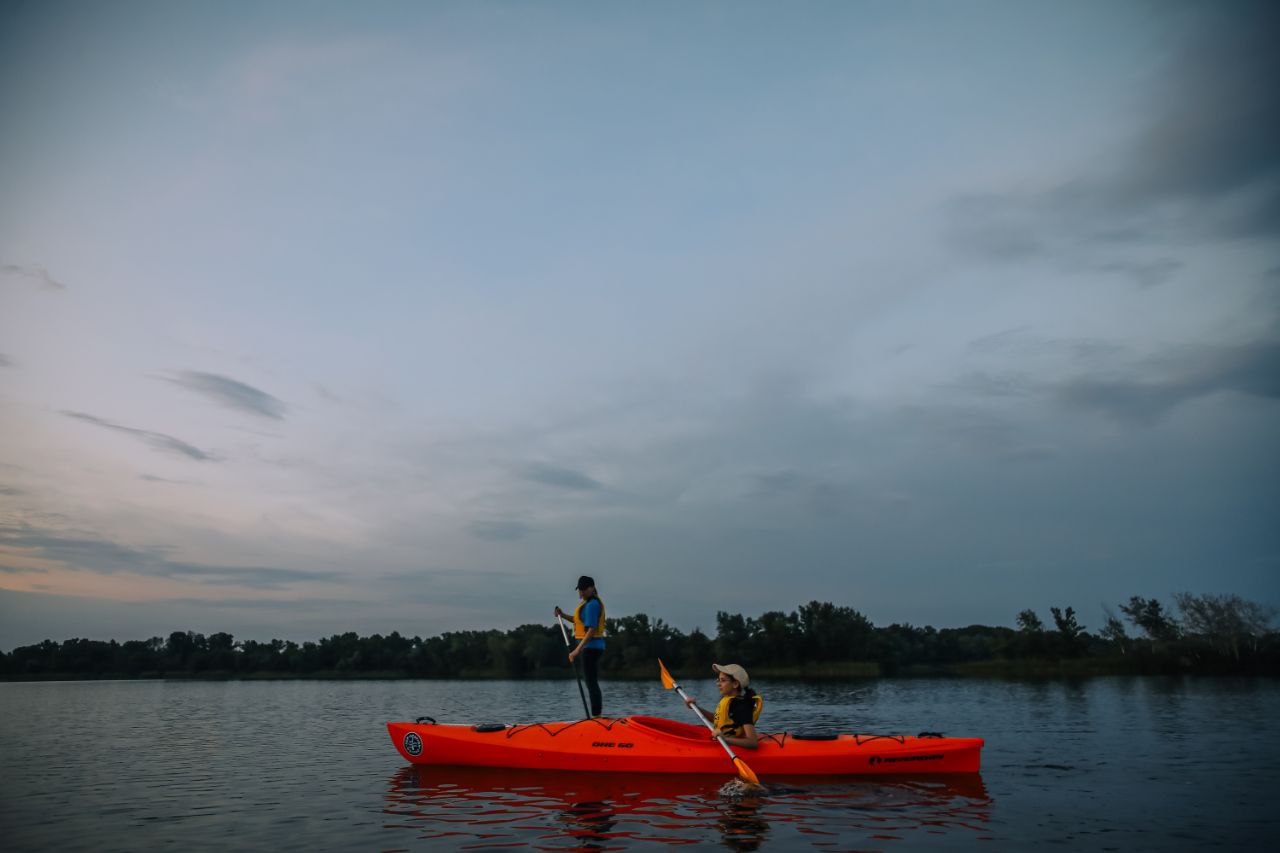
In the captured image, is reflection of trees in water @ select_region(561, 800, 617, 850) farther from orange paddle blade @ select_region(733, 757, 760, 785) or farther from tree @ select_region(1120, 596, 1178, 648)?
tree @ select_region(1120, 596, 1178, 648)

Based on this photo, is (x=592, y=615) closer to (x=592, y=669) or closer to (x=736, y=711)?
(x=592, y=669)

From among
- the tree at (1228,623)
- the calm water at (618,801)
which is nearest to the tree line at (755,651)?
the tree at (1228,623)

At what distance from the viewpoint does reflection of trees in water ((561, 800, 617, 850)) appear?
6.89 metres

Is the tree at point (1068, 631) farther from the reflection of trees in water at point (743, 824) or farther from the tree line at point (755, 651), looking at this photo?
the reflection of trees in water at point (743, 824)

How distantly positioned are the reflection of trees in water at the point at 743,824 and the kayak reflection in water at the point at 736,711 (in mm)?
947

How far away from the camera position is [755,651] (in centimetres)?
7469

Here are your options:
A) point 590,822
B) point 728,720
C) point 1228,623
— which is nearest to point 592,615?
point 728,720

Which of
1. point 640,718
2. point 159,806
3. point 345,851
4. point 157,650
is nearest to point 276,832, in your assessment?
point 345,851

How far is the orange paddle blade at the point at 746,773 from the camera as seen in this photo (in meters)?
9.02

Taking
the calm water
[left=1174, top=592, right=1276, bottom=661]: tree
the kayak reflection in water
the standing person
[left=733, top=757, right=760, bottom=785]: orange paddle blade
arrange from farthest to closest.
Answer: [left=1174, top=592, right=1276, bottom=661]: tree
the standing person
the kayak reflection in water
[left=733, top=757, right=760, bottom=785]: orange paddle blade
the calm water

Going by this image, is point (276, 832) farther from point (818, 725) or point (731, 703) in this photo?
point (818, 725)

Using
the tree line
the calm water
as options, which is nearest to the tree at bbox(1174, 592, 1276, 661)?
the tree line

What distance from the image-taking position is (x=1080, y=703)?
80.3 feet

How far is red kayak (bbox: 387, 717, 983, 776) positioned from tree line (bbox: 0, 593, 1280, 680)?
170ft
